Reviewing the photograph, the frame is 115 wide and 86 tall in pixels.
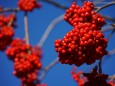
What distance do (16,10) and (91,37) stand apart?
4253mm

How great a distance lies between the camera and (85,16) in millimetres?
2432

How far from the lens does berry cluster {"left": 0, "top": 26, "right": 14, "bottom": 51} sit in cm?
651

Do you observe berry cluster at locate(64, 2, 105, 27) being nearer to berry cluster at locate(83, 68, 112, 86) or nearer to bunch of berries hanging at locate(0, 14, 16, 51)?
berry cluster at locate(83, 68, 112, 86)

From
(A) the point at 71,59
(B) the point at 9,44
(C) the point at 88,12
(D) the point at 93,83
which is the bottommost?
(D) the point at 93,83

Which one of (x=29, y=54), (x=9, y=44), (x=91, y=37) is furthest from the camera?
(x=9, y=44)

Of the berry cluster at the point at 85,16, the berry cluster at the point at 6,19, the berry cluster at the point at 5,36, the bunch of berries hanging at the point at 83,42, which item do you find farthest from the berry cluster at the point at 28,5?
the bunch of berries hanging at the point at 83,42

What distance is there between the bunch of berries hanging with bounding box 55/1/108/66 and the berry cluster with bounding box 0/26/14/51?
426 centimetres

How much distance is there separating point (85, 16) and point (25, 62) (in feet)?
11.9

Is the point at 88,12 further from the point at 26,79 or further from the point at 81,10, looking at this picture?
the point at 26,79

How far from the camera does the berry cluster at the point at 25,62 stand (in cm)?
585

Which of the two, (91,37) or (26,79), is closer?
(91,37)

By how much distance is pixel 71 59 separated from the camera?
2.38m

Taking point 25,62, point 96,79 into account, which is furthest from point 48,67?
point 96,79

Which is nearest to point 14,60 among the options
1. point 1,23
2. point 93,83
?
point 1,23
